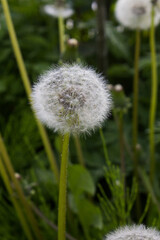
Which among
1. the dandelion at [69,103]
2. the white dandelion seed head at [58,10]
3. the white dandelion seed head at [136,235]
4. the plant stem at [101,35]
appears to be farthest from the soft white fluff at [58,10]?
the white dandelion seed head at [136,235]

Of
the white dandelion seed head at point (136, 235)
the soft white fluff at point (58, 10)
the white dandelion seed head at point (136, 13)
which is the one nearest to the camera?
the white dandelion seed head at point (136, 235)

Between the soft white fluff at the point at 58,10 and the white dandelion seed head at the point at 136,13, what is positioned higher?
the soft white fluff at the point at 58,10

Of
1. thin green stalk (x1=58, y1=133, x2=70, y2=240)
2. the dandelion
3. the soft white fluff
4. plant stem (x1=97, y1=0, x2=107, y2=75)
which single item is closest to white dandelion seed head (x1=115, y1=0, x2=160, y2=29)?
plant stem (x1=97, y1=0, x2=107, y2=75)

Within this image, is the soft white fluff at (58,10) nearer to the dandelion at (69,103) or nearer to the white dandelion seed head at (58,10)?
the white dandelion seed head at (58,10)

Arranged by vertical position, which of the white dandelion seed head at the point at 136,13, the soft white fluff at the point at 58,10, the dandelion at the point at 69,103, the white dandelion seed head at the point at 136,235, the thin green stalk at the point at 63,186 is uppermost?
the soft white fluff at the point at 58,10

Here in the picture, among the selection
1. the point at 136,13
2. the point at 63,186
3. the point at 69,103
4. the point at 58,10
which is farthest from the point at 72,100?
the point at 58,10

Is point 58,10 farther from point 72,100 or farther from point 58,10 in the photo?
point 72,100

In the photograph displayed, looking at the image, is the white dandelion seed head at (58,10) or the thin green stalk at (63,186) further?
the white dandelion seed head at (58,10)

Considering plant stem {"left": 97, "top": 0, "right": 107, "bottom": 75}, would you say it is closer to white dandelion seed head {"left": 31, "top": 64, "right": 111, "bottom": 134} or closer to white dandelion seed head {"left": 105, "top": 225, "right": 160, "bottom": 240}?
white dandelion seed head {"left": 31, "top": 64, "right": 111, "bottom": 134}

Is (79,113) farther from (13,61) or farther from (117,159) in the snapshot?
(13,61)
